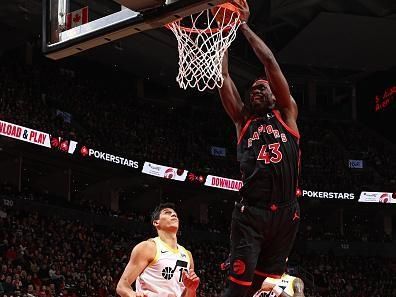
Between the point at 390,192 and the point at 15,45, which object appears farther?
the point at 390,192

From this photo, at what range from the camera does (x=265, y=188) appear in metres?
4.81

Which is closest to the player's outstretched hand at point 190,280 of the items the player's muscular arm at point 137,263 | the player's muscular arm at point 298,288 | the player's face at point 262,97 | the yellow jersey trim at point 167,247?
the player's muscular arm at point 137,263

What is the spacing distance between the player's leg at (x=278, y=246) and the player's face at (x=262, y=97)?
0.71 metres

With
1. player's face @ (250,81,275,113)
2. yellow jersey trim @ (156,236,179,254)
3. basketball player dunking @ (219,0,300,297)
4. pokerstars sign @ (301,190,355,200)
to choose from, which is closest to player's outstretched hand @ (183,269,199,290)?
basketball player dunking @ (219,0,300,297)

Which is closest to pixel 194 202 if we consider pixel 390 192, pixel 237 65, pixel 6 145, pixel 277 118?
pixel 237 65

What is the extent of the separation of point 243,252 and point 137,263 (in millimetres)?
2216

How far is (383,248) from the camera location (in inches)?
1254

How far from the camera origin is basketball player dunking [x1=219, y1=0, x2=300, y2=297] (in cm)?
472

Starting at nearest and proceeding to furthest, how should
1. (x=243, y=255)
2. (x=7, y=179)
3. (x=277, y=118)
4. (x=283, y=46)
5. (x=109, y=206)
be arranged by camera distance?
(x=243, y=255) < (x=277, y=118) < (x=7, y=179) < (x=109, y=206) < (x=283, y=46)

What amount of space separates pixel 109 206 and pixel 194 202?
4209mm

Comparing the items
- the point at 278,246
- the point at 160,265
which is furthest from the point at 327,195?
the point at 278,246

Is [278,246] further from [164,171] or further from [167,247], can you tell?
[164,171]

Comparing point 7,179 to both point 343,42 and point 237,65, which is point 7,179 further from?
point 343,42

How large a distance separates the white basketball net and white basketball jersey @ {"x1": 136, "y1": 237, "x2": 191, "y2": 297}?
1.64m
